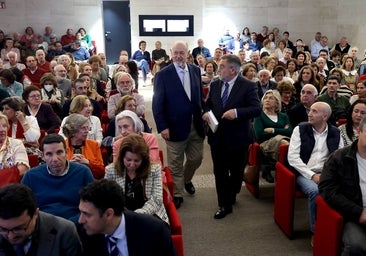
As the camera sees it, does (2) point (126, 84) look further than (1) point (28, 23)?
No

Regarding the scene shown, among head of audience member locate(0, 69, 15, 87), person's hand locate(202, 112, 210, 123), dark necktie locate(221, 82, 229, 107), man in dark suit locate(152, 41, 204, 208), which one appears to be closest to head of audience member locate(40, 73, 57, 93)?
head of audience member locate(0, 69, 15, 87)

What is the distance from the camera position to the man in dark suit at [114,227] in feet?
6.07

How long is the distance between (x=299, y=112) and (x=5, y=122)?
3.17m

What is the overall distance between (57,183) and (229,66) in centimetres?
194

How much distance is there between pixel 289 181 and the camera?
11.6ft

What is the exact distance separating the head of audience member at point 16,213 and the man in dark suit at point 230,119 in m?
Result: 2.28

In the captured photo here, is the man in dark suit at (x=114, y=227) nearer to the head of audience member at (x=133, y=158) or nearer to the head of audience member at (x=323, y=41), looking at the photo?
the head of audience member at (x=133, y=158)

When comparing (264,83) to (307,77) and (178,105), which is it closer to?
(307,77)

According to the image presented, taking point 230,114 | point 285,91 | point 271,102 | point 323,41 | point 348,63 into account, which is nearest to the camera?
point 230,114

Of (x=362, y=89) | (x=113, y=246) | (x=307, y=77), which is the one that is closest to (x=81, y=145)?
(x=113, y=246)

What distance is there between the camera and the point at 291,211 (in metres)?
3.60

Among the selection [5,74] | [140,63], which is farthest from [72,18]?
[5,74]

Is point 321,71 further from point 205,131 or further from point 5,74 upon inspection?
point 5,74

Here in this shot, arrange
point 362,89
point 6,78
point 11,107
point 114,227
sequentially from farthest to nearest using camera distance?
point 6,78 → point 362,89 → point 11,107 → point 114,227
